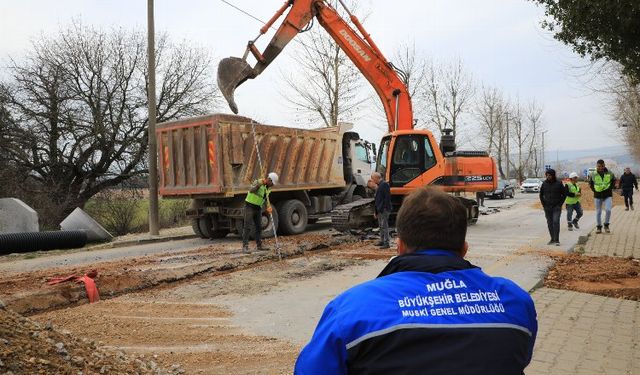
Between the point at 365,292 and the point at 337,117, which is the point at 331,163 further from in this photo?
the point at 365,292

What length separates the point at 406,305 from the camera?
1.66 metres

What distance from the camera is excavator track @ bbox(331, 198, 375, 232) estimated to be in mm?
14102

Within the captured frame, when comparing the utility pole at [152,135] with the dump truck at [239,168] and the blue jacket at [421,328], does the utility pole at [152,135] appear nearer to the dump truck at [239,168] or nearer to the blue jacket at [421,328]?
the dump truck at [239,168]

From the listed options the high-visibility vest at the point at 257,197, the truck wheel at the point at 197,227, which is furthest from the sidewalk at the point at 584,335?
the truck wheel at the point at 197,227

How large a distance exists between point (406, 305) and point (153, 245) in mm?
13853

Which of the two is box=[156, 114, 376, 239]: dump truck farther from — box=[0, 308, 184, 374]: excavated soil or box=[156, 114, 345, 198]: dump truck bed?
box=[0, 308, 184, 374]: excavated soil

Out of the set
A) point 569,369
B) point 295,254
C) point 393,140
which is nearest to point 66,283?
point 295,254

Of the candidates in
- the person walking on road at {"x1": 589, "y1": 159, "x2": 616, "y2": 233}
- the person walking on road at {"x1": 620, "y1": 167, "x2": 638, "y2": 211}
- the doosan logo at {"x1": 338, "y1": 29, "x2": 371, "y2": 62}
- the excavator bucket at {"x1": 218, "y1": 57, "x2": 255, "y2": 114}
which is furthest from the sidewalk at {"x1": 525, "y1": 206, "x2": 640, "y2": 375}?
the person walking on road at {"x1": 620, "y1": 167, "x2": 638, "y2": 211}

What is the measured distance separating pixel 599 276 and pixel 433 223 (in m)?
7.36

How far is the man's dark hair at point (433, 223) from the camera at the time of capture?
1.90m

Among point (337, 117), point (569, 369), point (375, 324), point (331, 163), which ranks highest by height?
point (337, 117)

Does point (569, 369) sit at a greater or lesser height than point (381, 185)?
lesser

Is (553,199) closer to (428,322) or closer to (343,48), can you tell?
(343,48)

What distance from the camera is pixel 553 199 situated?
1202cm
